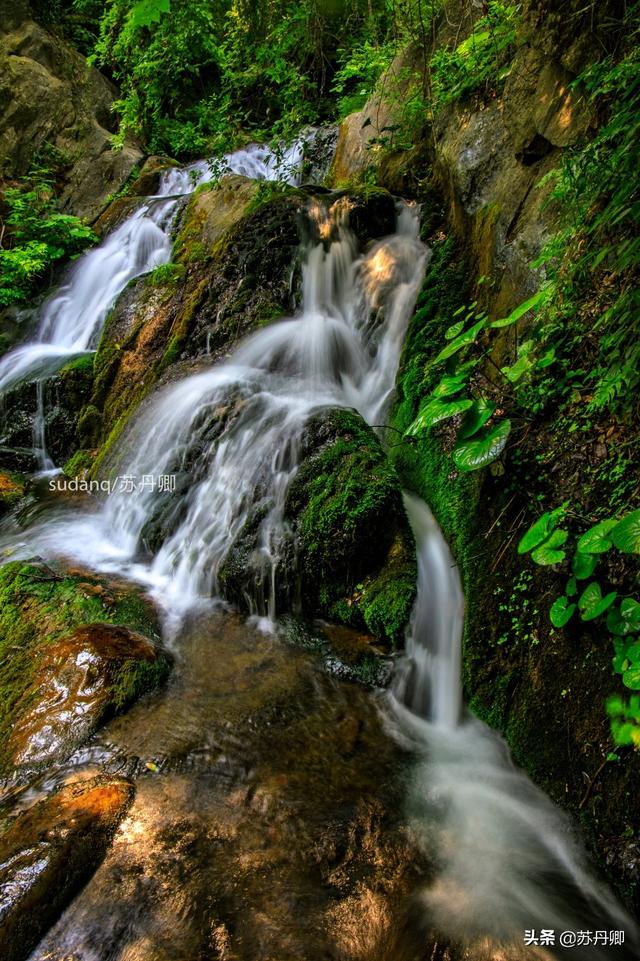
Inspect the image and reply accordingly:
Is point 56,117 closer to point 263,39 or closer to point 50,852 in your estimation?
point 263,39

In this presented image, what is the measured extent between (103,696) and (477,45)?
6.36m

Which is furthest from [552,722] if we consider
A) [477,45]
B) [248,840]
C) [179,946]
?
[477,45]

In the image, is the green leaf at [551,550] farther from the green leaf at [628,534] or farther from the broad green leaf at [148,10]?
the broad green leaf at [148,10]

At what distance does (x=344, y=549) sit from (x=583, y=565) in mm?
1764

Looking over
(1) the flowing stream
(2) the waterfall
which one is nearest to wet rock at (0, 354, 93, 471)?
(1) the flowing stream

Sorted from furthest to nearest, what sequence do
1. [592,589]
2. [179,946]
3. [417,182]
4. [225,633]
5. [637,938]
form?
[417,182] → [225,633] → [592,589] → [637,938] → [179,946]

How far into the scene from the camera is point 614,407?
2383mm

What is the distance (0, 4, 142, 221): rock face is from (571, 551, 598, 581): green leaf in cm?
1352

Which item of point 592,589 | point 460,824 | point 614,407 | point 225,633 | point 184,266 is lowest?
point 460,824

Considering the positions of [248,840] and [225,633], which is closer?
[248,840]

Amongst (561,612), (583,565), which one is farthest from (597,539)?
(561,612)

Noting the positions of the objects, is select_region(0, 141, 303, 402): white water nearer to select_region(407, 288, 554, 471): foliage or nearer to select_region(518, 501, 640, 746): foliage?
select_region(407, 288, 554, 471): foliage

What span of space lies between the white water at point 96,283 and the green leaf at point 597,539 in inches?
325

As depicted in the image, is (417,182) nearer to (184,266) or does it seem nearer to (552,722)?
(184,266)
